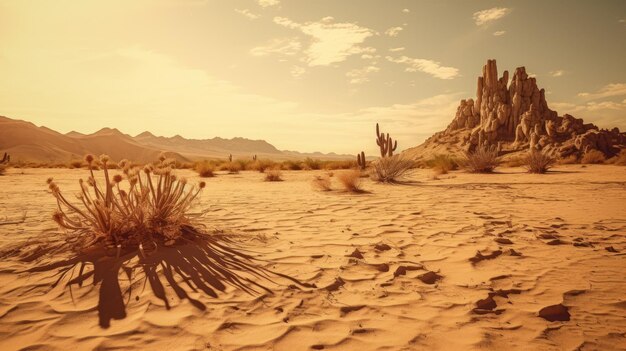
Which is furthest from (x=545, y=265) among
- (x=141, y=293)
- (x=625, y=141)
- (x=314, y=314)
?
(x=625, y=141)

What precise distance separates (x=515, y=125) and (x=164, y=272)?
167ft

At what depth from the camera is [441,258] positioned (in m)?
3.58

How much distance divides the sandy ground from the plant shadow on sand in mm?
81

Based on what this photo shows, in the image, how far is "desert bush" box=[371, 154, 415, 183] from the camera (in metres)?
12.4

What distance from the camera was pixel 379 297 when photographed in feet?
8.74

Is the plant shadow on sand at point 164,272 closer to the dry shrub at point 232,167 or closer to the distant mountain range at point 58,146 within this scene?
the dry shrub at point 232,167

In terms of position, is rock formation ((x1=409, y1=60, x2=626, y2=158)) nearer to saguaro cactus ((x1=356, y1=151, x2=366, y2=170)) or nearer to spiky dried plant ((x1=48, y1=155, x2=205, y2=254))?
saguaro cactus ((x1=356, y1=151, x2=366, y2=170))

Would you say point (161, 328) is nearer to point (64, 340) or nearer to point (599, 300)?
point (64, 340)

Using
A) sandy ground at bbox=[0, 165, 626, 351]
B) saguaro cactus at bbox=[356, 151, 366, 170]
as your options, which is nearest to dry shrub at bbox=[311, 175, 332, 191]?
sandy ground at bbox=[0, 165, 626, 351]

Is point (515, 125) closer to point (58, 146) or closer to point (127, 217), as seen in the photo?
point (127, 217)

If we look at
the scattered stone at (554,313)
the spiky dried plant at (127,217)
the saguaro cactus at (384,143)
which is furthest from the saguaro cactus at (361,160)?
the scattered stone at (554,313)

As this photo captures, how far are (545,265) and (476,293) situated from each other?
116cm

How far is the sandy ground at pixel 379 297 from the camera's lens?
206 cm

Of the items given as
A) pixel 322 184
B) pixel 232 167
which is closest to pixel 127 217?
pixel 322 184
